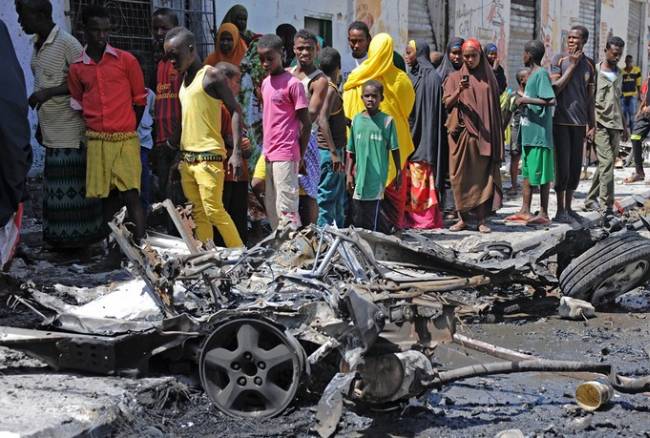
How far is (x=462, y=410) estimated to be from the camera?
14.9 feet

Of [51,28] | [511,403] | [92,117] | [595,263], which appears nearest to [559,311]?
[595,263]

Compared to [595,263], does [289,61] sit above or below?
above

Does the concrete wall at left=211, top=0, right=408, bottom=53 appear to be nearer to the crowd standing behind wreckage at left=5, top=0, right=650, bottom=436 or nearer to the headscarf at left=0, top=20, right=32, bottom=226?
the crowd standing behind wreckage at left=5, top=0, right=650, bottom=436

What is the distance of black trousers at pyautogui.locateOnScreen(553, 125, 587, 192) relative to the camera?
1034 cm

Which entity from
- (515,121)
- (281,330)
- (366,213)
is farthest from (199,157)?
(515,121)

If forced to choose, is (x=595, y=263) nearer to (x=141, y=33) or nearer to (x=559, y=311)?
(x=559, y=311)

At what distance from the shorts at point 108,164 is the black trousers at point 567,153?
202 inches

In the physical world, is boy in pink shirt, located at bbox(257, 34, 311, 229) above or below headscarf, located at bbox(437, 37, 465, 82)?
below

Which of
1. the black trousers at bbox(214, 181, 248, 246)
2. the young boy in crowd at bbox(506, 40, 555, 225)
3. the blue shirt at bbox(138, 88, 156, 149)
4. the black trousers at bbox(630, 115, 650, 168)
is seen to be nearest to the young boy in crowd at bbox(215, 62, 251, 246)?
the black trousers at bbox(214, 181, 248, 246)

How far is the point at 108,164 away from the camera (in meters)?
7.40

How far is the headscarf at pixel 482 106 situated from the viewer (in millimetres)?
9750

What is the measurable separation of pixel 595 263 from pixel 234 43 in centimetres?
434

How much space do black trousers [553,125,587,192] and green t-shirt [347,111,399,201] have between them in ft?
9.03

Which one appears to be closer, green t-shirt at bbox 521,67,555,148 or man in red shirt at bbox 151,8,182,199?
man in red shirt at bbox 151,8,182,199
